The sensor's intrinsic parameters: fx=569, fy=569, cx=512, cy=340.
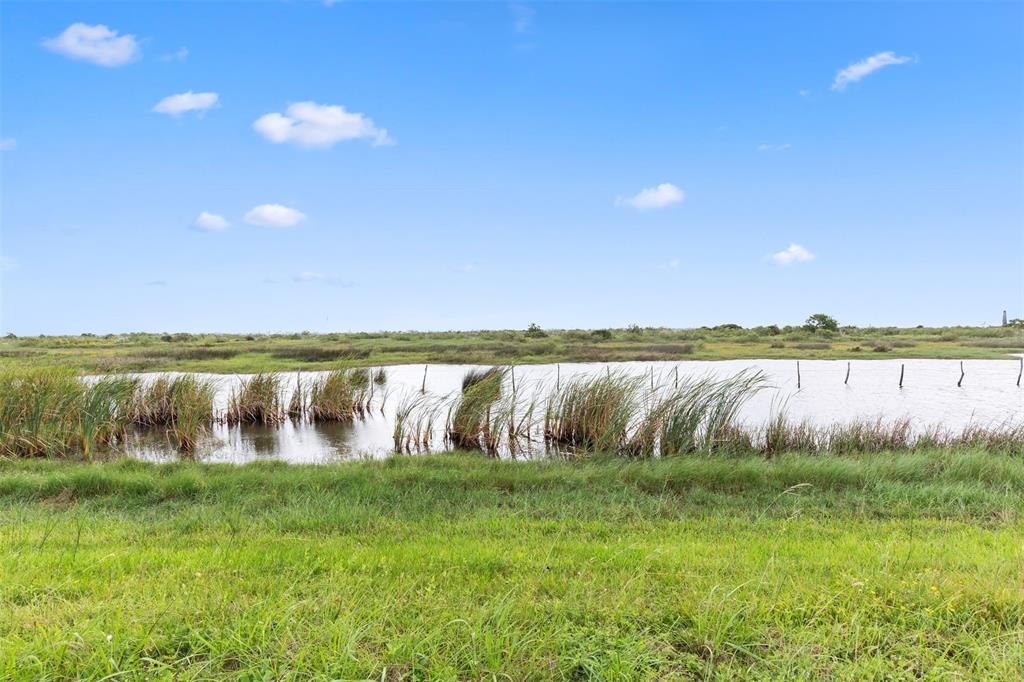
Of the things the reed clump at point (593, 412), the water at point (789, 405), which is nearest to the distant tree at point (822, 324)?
the water at point (789, 405)

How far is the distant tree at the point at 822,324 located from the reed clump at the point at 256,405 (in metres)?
65.5

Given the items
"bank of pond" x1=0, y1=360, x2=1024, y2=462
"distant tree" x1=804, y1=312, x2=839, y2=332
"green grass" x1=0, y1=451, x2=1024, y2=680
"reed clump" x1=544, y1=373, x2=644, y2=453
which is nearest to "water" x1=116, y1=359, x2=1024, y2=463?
"bank of pond" x1=0, y1=360, x2=1024, y2=462

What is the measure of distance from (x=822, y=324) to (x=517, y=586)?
73.9 m

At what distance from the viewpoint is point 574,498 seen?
7430mm

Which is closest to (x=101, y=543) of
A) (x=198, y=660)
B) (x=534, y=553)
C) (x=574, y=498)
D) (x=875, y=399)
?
(x=198, y=660)

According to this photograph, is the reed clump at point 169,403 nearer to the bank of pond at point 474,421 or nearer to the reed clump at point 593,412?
the bank of pond at point 474,421

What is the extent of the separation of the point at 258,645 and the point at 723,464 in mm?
7522

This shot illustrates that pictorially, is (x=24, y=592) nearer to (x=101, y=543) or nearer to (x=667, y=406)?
(x=101, y=543)

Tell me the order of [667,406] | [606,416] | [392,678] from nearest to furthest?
[392,678]
[667,406]
[606,416]

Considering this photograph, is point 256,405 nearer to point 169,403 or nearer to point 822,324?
point 169,403

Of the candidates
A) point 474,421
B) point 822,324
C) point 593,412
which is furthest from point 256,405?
point 822,324

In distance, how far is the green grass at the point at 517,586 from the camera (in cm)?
296

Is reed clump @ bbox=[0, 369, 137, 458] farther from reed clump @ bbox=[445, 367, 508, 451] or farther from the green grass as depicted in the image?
reed clump @ bbox=[445, 367, 508, 451]

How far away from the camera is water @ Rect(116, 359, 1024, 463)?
44.8 feet
